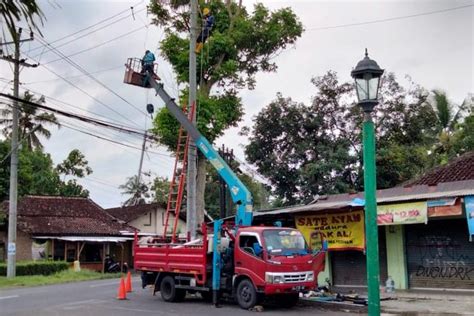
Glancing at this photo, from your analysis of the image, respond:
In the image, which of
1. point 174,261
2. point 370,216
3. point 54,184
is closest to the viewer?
point 370,216

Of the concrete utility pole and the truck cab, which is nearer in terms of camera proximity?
the truck cab

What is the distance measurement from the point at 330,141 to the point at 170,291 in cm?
1675

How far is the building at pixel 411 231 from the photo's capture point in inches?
701

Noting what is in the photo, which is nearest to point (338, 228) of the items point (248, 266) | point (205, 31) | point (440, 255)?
point (440, 255)

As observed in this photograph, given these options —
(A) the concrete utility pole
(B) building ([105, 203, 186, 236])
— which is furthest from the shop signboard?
(B) building ([105, 203, 186, 236])

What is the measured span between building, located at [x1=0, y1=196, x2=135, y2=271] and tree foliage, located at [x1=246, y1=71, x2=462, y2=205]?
15072 mm

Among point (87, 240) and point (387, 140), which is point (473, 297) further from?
point (87, 240)

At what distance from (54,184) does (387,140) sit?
1412 inches

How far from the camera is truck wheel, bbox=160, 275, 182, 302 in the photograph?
18516mm

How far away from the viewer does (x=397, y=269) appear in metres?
19.8

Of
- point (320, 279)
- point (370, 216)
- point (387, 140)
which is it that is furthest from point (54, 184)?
point (370, 216)

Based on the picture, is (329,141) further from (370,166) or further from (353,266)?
(370,166)

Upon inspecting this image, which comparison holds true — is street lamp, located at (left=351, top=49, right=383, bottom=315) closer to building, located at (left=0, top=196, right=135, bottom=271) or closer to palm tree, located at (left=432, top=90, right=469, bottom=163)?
palm tree, located at (left=432, top=90, right=469, bottom=163)

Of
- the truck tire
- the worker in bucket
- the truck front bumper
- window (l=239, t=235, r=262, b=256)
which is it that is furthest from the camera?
the worker in bucket
